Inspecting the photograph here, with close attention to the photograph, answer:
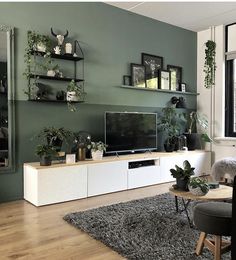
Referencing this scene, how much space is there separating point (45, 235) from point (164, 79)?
354 cm

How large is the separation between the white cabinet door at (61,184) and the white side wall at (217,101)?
2926 mm

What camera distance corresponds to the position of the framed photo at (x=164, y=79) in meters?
4.92

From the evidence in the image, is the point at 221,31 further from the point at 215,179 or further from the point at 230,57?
the point at 215,179

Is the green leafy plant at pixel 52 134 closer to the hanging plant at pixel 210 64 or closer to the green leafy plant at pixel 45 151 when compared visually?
the green leafy plant at pixel 45 151

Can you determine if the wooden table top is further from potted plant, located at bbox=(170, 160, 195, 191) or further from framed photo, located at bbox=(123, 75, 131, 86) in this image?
framed photo, located at bbox=(123, 75, 131, 86)

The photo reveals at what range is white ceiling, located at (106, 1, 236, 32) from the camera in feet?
13.8

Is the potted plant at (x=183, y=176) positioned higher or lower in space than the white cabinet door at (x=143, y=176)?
higher

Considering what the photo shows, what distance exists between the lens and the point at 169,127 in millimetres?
4891

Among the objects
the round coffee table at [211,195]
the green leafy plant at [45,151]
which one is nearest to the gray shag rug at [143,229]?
Answer: the round coffee table at [211,195]

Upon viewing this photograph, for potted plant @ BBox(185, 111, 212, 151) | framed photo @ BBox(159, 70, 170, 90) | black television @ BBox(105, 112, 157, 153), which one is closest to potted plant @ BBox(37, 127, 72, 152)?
black television @ BBox(105, 112, 157, 153)

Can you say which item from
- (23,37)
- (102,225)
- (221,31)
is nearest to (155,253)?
(102,225)

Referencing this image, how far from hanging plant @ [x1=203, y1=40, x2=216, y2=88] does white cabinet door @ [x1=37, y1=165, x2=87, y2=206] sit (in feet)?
10.5

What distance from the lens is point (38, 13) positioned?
363 cm

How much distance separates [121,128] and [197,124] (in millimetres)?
2082
